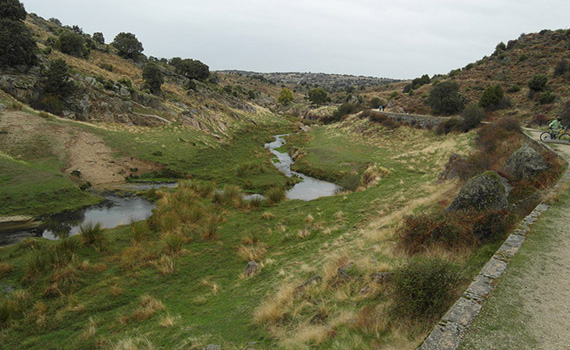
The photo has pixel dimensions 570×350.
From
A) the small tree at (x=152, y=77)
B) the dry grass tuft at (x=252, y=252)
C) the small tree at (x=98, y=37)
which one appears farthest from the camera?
the small tree at (x=98, y=37)

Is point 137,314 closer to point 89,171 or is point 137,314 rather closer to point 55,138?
point 89,171

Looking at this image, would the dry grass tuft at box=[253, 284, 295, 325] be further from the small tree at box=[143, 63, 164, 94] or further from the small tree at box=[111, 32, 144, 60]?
the small tree at box=[111, 32, 144, 60]

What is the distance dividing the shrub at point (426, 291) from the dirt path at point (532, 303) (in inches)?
30.9

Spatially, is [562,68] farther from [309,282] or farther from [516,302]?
Answer: [309,282]

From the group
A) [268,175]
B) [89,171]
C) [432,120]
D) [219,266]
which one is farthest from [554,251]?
[432,120]

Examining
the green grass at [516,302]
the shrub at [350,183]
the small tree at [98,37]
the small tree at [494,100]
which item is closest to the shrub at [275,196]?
the shrub at [350,183]

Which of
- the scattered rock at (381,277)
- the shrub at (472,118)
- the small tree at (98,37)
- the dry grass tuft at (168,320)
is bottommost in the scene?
the dry grass tuft at (168,320)

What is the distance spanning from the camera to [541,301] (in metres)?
5.43

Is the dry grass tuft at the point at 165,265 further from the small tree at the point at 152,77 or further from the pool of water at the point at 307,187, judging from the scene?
the small tree at the point at 152,77

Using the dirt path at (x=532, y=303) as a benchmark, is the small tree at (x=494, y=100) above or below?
above

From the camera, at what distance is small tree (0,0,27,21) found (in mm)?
42344

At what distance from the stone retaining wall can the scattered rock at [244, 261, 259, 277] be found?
27.7ft

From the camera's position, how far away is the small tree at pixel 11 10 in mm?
42344

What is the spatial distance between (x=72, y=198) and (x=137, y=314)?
1682 centimetres
